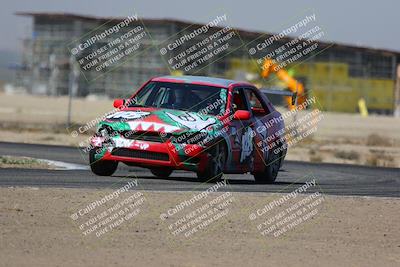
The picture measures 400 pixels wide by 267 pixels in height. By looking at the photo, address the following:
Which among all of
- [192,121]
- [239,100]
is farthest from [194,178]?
[192,121]

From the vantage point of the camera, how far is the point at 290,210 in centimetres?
1227

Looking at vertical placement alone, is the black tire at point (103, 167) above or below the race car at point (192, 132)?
below

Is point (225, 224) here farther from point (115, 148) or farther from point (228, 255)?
point (115, 148)

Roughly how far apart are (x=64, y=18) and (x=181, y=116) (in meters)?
88.6

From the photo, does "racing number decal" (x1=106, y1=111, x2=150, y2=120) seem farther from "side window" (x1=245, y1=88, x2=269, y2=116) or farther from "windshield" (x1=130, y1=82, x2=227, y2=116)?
"side window" (x1=245, y1=88, x2=269, y2=116)

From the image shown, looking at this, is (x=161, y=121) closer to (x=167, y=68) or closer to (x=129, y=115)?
(x=129, y=115)

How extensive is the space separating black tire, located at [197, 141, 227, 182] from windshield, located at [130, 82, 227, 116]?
65 centimetres

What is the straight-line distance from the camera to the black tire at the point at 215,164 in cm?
1467

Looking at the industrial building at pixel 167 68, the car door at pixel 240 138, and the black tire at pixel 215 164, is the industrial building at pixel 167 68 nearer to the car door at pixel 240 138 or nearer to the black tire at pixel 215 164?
the car door at pixel 240 138

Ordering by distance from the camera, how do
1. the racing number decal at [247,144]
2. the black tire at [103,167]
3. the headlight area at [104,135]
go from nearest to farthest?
the headlight area at [104,135] < the black tire at [103,167] < the racing number decal at [247,144]

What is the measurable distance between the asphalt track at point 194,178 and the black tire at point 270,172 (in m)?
0.15

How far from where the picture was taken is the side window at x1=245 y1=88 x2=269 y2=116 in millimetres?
16375

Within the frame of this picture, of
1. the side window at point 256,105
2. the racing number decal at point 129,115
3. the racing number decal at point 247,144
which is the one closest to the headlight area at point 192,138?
the racing number decal at point 129,115

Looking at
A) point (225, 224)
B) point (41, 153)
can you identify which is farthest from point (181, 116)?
point (41, 153)
